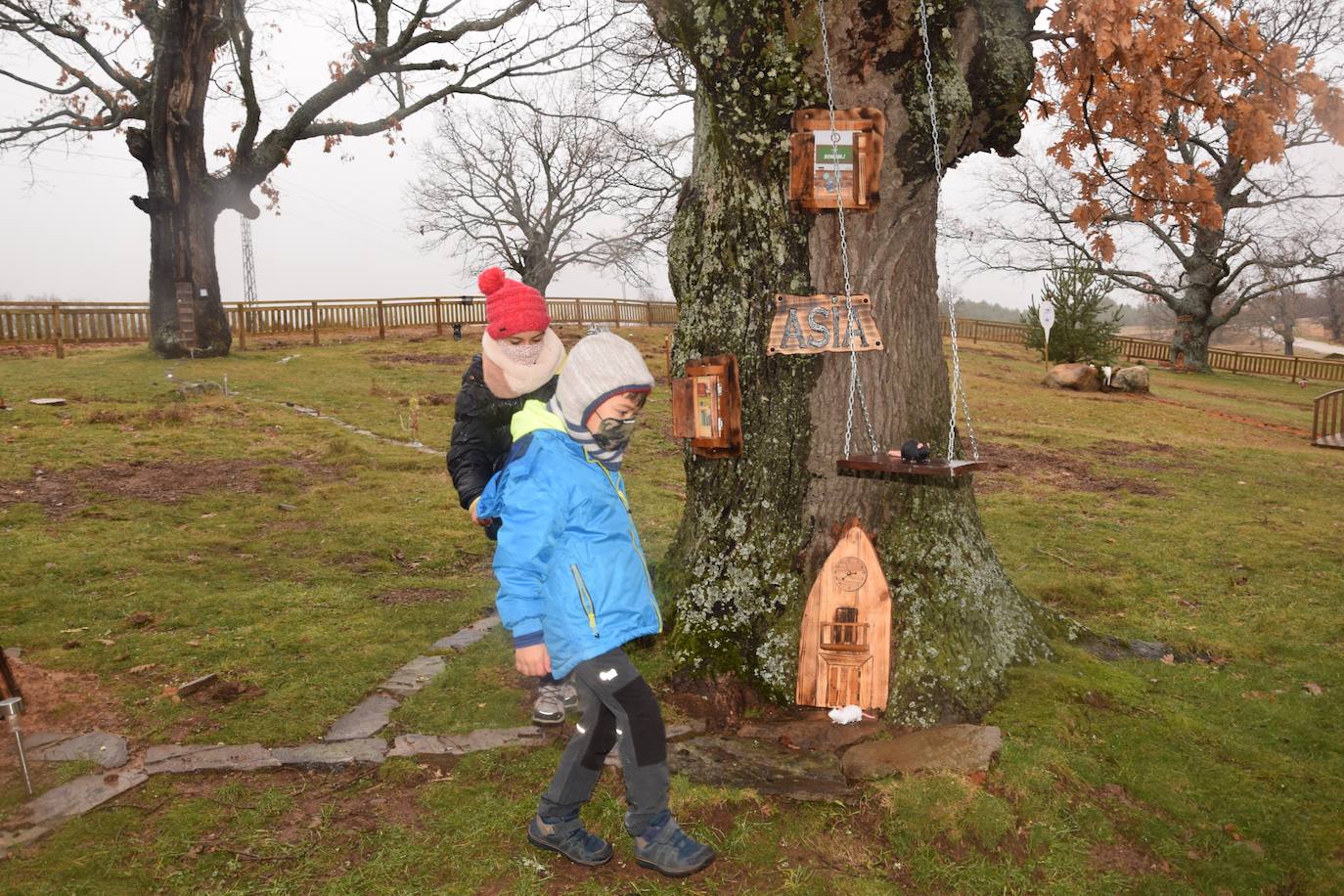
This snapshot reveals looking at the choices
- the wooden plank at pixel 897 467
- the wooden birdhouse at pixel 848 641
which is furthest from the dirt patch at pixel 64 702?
the wooden plank at pixel 897 467

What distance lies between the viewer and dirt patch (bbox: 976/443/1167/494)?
31.2ft

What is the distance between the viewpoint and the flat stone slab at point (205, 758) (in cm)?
348

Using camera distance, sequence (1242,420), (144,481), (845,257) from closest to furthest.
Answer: (845,257) < (144,481) < (1242,420)

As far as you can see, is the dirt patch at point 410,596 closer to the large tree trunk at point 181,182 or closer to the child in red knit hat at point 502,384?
the child in red knit hat at point 502,384

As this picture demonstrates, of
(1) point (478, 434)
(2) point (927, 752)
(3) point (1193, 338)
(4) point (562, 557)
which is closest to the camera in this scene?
(4) point (562, 557)

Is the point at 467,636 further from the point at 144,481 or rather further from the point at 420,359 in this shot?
the point at 420,359

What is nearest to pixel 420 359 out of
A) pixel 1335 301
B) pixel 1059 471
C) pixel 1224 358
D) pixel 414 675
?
pixel 1059 471

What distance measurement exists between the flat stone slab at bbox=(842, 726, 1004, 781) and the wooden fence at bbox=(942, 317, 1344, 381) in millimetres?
Result: 27229

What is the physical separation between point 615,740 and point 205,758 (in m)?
1.79

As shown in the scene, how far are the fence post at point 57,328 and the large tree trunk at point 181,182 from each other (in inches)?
96.7

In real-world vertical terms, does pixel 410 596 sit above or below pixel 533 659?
below

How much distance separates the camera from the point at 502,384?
3701mm

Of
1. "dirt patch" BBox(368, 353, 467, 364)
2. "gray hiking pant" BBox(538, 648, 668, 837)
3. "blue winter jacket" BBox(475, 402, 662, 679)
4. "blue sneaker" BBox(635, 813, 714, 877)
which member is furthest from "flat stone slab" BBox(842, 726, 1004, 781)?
"dirt patch" BBox(368, 353, 467, 364)

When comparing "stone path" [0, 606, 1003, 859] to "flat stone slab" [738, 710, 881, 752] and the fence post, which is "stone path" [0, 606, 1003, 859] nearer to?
"flat stone slab" [738, 710, 881, 752]
